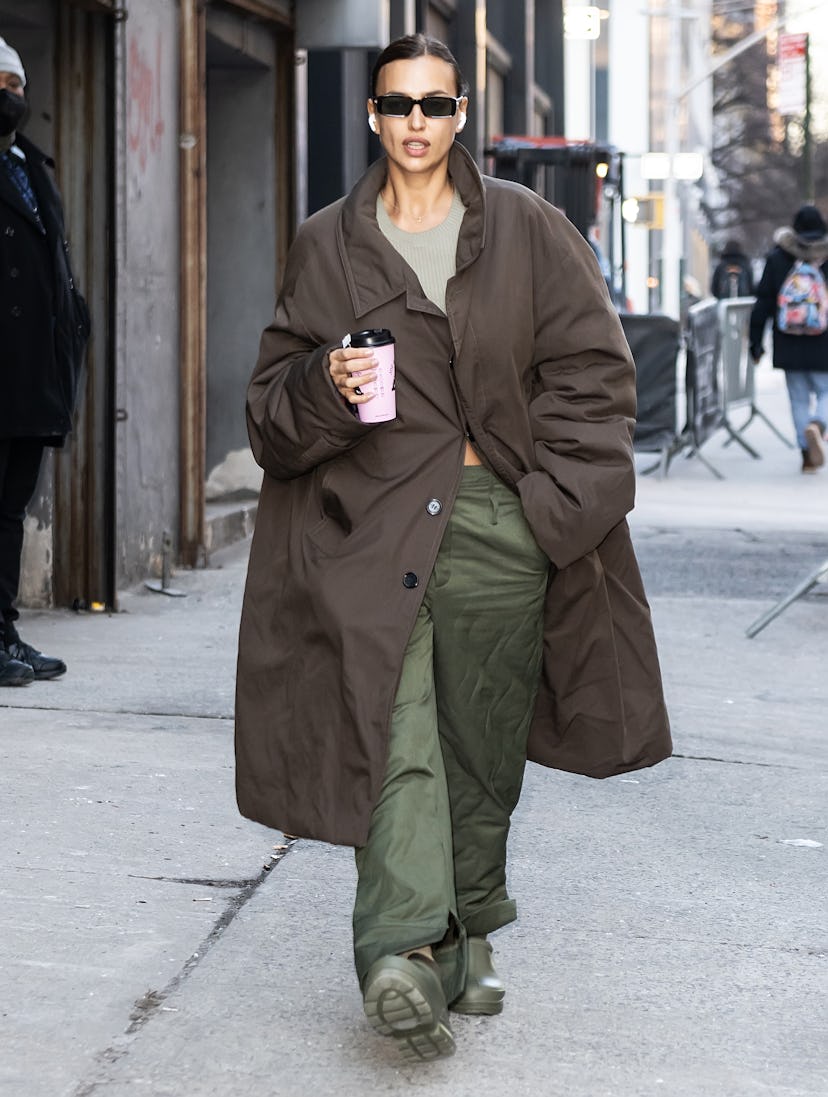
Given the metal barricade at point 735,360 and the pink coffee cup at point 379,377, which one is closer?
the pink coffee cup at point 379,377

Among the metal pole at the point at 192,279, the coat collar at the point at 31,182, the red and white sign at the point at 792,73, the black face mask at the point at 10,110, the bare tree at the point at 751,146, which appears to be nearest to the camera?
the black face mask at the point at 10,110

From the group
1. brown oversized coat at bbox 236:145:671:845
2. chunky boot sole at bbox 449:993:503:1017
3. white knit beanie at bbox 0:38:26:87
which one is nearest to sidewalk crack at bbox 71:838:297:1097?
brown oversized coat at bbox 236:145:671:845

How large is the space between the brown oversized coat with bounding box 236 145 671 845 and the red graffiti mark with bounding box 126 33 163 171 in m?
5.21

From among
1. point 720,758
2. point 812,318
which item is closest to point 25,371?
point 720,758

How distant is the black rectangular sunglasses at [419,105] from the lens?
347cm

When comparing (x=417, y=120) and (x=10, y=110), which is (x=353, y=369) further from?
(x=10, y=110)

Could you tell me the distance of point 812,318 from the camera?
14164mm

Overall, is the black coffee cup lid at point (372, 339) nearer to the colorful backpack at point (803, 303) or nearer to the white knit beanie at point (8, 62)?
the white knit beanie at point (8, 62)

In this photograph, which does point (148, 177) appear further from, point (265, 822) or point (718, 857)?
point (265, 822)

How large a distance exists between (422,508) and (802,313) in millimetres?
11207

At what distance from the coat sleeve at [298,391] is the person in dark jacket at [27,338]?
2922 mm

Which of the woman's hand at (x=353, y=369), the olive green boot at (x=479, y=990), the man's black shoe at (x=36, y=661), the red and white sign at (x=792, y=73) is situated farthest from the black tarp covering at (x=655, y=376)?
the red and white sign at (x=792, y=73)

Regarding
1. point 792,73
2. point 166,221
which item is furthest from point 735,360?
point 792,73

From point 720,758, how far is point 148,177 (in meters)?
4.17
